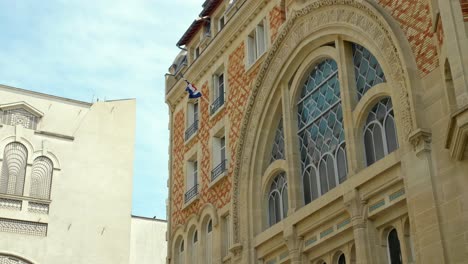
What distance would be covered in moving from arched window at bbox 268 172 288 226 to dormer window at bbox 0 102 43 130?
794 inches

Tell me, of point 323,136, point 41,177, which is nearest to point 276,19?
point 323,136

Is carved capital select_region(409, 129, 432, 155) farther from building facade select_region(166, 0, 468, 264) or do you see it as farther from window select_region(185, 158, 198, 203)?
window select_region(185, 158, 198, 203)

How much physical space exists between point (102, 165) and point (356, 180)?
80.0 ft

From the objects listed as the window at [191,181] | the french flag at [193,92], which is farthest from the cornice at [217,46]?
the window at [191,181]

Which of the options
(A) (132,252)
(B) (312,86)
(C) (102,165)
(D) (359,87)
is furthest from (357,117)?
(A) (132,252)

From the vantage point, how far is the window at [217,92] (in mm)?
23891

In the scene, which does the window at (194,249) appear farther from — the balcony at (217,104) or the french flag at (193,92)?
the french flag at (193,92)

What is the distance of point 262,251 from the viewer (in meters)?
19.6

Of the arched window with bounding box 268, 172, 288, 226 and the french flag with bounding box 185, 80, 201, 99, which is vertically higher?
→ the french flag with bounding box 185, 80, 201, 99

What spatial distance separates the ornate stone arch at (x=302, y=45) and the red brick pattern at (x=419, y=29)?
25 centimetres

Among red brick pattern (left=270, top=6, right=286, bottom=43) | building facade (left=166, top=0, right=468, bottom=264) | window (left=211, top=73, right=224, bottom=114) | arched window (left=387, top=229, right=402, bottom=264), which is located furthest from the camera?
window (left=211, top=73, right=224, bottom=114)

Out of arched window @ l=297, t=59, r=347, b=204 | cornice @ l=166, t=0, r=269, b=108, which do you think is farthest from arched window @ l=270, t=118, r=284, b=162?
cornice @ l=166, t=0, r=269, b=108

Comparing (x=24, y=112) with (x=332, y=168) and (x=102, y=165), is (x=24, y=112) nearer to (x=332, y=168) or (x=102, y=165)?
(x=102, y=165)

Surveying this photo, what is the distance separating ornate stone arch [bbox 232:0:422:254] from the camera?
1523 cm
